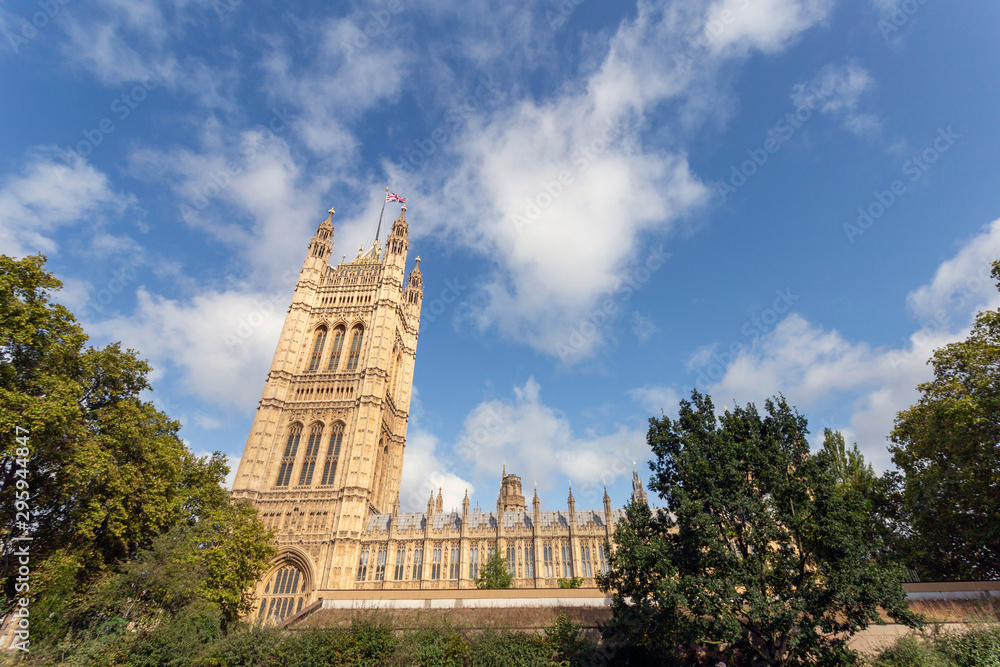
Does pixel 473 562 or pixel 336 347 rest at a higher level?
pixel 336 347

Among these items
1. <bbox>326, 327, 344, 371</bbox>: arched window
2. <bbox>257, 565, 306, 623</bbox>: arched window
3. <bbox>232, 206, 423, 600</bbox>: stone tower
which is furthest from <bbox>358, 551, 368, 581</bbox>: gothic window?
<bbox>326, 327, 344, 371</bbox>: arched window

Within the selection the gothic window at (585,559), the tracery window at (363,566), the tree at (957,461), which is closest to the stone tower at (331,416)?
the tracery window at (363,566)

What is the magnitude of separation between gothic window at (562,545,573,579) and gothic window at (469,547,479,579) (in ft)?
25.9

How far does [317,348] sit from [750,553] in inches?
1947

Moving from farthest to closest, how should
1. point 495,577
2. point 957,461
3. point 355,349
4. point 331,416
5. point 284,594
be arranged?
point 355,349, point 331,416, point 284,594, point 495,577, point 957,461

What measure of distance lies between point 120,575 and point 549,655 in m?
20.8

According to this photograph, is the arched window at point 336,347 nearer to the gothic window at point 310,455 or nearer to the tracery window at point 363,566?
the gothic window at point 310,455

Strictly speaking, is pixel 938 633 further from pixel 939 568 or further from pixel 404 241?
pixel 404 241

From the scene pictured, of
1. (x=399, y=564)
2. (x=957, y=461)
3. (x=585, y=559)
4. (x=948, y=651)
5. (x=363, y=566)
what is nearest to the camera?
(x=948, y=651)

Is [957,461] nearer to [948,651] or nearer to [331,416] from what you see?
[948,651]

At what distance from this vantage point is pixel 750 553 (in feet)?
54.9

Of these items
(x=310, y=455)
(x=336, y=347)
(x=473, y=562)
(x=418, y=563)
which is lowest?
(x=418, y=563)

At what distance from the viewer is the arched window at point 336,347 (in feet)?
179

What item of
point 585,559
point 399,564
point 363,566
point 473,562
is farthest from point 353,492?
point 585,559
